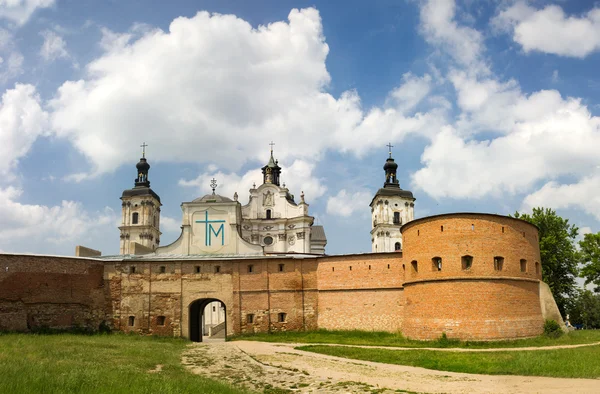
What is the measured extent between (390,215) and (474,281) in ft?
131

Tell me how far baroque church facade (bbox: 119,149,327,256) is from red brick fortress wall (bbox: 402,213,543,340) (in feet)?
38.4

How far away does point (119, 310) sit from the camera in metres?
26.9

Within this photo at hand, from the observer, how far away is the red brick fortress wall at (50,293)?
933 inches

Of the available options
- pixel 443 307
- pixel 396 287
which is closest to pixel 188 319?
pixel 396 287

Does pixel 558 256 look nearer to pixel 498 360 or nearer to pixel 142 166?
pixel 498 360

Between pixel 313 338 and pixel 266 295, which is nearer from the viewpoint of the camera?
pixel 313 338

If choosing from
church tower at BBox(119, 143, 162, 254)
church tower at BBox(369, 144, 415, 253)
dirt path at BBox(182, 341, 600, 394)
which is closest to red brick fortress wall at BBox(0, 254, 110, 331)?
dirt path at BBox(182, 341, 600, 394)

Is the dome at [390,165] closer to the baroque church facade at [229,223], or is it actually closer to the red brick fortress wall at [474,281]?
the baroque church facade at [229,223]

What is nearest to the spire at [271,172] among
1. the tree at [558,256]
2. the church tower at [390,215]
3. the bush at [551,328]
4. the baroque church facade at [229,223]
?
the baroque church facade at [229,223]

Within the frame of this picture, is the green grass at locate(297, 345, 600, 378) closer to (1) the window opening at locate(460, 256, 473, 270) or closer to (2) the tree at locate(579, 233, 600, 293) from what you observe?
(1) the window opening at locate(460, 256, 473, 270)

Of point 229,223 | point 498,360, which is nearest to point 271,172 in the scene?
point 229,223

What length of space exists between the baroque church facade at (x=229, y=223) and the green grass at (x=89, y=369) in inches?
491

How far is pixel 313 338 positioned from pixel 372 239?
131 feet

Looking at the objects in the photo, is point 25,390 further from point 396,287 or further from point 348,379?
point 396,287
